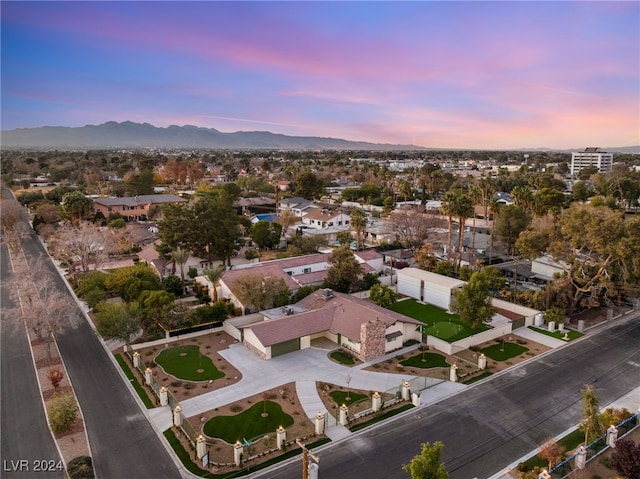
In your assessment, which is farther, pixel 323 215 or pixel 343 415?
pixel 323 215

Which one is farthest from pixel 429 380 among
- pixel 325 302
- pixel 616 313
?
pixel 616 313

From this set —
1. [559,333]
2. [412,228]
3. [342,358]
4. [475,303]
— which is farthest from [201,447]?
[412,228]

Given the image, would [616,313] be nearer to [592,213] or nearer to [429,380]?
[592,213]

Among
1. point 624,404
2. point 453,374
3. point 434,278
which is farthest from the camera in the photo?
point 434,278

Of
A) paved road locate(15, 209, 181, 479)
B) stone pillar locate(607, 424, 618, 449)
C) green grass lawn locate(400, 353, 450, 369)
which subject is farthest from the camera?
green grass lawn locate(400, 353, 450, 369)

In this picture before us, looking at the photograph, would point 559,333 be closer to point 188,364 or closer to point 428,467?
point 428,467

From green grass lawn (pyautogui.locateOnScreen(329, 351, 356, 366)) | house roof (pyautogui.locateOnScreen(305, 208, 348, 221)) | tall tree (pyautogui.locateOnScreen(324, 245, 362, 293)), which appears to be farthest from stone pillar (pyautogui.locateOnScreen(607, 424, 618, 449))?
house roof (pyautogui.locateOnScreen(305, 208, 348, 221))

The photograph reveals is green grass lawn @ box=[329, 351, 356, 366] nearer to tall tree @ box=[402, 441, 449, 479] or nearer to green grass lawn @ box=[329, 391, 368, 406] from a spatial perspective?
green grass lawn @ box=[329, 391, 368, 406]
